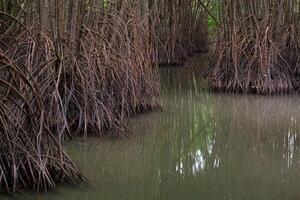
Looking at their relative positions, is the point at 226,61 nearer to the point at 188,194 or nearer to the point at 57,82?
the point at 57,82

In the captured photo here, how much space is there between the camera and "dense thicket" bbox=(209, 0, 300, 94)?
9055mm

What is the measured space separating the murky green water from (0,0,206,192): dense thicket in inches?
9.0

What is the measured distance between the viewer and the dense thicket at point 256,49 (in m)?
9.05

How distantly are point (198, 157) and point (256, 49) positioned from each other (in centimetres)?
400

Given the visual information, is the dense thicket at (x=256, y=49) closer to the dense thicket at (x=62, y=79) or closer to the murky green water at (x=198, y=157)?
the murky green water at (x=198, y=157)

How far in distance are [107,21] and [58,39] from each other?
124 cm

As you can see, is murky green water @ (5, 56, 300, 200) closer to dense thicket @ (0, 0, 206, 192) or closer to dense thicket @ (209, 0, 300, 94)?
dense thicket @ (0, 0, 206, 192)

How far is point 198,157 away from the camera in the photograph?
5477 millimetres

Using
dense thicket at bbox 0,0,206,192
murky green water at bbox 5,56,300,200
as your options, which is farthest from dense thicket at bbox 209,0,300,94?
dense thicket at bbox 0,0,206,192

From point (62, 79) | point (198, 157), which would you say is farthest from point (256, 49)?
point (62, 79)

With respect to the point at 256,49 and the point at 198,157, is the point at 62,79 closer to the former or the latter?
the point at 198,157

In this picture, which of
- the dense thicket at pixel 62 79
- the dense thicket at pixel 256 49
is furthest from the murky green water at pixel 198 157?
the dense thicket at pixel 256 49

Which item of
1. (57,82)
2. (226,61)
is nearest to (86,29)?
(57,82)

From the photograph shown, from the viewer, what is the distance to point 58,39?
5711 millimetres
